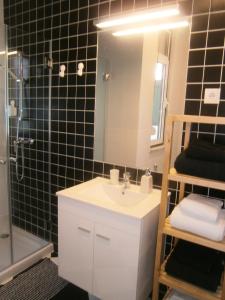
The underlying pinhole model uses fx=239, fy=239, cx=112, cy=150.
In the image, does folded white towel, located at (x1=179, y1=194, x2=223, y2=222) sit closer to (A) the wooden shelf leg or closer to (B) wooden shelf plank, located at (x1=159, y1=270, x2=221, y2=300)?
(A) the wooden shelf leg

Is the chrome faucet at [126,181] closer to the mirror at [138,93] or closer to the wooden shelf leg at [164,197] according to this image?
the mirror at [138,93]

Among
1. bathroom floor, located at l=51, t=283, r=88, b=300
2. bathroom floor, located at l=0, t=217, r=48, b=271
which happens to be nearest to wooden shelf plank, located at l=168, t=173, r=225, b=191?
bathroom floor, located at l=51, t=283, r=88, b=300

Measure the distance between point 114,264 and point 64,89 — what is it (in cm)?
142

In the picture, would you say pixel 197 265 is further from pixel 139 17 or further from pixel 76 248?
pixel 139 17

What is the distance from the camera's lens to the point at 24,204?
2.50 m

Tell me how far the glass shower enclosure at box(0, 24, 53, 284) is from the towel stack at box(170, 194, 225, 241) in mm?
1523

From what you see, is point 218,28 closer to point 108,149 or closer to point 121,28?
point 121,28

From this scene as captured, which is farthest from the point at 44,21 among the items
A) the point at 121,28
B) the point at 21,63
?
the point at 121,28

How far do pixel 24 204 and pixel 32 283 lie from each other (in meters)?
0.82

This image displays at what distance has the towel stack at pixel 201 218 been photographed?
3.78 feet

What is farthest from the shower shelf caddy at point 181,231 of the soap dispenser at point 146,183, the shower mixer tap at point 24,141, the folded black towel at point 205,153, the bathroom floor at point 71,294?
the shower mixer tap at point 24,141

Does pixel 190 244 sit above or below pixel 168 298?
above

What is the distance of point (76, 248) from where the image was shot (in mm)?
1597

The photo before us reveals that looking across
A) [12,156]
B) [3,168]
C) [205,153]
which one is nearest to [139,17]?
[205,153]
